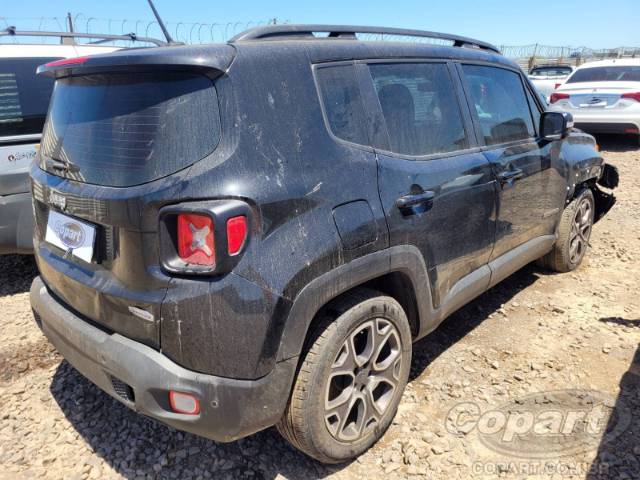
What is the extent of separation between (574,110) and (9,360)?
955cm

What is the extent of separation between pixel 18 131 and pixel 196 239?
2983 mm

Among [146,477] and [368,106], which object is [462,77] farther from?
[146,477]

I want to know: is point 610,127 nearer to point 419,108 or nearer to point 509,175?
point 509,175

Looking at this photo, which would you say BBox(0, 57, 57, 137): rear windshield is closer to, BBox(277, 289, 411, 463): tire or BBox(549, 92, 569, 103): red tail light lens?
BBox(277, 289, 411, 463): tire

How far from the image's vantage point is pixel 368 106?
2334mm

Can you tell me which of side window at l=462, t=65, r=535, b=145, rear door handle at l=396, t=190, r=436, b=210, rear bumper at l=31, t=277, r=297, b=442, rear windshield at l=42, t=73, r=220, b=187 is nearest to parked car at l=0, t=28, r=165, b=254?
rear windshield at l=42, t=73, r=220, b=187

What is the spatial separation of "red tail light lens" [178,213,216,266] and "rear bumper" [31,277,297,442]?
1.31 ft

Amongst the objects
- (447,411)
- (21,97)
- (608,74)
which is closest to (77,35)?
(21,97)

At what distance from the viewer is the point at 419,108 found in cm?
266

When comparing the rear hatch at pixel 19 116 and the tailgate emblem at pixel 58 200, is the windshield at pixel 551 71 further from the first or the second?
the tailgate emblem at pixel 58 200

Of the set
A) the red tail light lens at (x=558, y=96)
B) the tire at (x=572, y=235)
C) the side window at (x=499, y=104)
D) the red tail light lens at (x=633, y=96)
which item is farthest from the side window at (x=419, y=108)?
the red tail light lens at (x=558, y=96)

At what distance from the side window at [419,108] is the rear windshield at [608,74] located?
8834mm

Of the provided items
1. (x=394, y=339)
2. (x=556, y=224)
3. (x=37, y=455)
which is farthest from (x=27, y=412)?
(x=556, y=224)

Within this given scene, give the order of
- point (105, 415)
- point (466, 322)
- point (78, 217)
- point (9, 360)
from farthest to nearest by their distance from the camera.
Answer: point (466, 322) → point (9, 360) → point (105, 415) → point (78, 217)
